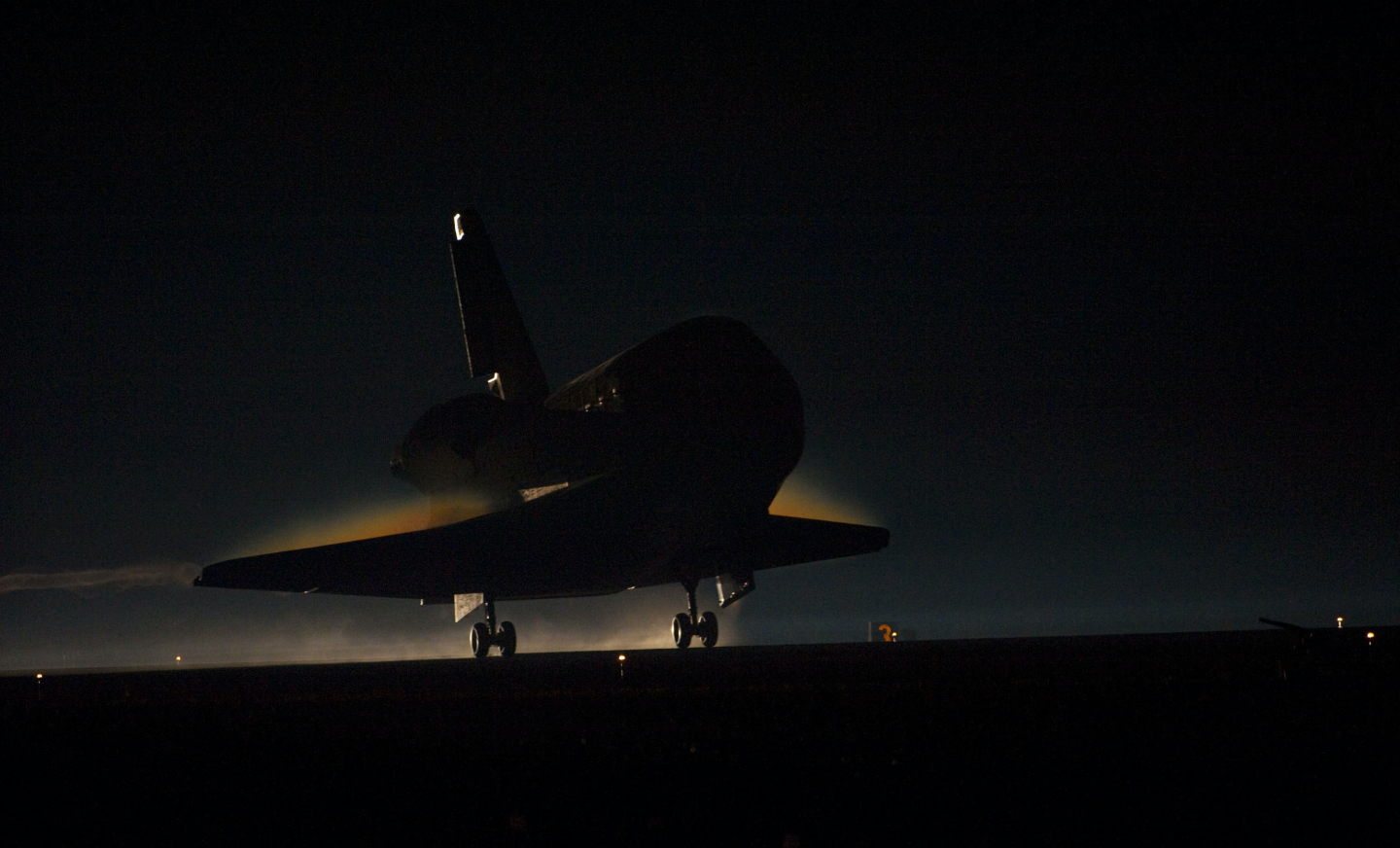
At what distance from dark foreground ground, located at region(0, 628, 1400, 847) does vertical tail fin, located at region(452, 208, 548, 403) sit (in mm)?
18606

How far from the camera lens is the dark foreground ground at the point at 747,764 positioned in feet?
13.8

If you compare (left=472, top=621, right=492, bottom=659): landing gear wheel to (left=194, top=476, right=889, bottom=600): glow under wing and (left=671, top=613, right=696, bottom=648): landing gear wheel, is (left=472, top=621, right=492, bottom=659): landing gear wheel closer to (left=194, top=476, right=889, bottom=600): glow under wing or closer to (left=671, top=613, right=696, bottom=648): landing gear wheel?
(left=194, top=476, right=889, bottom=600): glow under wing

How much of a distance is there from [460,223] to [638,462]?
42.5 feet

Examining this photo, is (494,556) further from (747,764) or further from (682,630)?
→ (747,764)

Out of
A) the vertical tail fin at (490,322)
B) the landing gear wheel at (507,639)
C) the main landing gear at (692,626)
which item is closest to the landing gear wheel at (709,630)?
the main landing gear at (692,626)

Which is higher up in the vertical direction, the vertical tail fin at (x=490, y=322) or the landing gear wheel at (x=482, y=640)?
the vertical tail fin at (x=490, y=322)

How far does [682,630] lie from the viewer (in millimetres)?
23594

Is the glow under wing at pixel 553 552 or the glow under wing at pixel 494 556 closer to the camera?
the glow under wing at pixel 553 552

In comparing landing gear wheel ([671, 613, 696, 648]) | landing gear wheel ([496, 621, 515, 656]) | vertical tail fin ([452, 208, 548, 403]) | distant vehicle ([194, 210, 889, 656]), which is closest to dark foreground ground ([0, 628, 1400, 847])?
distant vehicle ([194, 210, 889, 656])

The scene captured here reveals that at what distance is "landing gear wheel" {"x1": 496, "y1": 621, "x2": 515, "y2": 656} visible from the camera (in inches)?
1010

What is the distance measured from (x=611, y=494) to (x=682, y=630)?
387 cm

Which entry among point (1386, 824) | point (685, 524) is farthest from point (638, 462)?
point (1386, 824)

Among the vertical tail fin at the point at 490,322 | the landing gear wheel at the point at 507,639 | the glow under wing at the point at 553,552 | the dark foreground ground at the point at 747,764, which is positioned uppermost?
the vertical tail fin at the point at 490,322

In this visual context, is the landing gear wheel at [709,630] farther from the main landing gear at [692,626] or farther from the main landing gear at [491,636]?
the main landing gear at [491,636]
